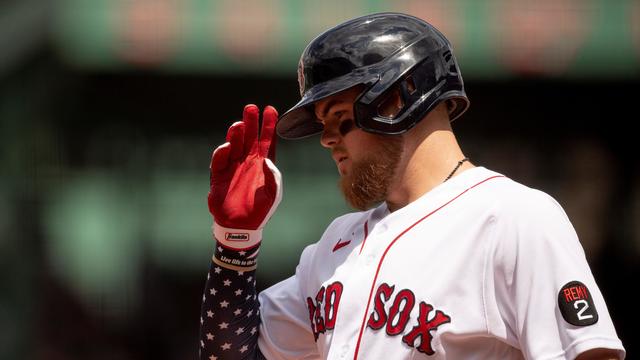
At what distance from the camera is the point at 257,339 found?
248 cm

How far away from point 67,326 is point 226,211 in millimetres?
4644

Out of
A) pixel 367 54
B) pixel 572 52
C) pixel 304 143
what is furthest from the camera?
pixel 304 143

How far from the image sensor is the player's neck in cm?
227

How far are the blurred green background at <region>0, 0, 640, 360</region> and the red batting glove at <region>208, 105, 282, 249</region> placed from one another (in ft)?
13.6

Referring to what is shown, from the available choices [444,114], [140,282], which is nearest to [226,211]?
[444,114]

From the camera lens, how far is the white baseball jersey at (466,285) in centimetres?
193

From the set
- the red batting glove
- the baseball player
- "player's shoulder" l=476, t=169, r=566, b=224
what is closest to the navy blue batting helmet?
the baseball player

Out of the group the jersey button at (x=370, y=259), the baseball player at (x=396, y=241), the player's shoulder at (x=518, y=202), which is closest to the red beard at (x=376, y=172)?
the baseball player at (x=396, y=241)

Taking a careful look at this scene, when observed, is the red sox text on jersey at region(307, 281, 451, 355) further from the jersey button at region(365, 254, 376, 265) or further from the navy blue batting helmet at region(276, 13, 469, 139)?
the navy blue batting helmet at region(276, 13, 469, 139)

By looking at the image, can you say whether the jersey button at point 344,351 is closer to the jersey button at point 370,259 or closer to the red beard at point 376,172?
the jersey button at point 370,259

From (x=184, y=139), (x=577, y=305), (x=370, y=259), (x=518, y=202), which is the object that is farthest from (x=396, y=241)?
(x=184, y=139)

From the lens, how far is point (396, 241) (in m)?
2.20

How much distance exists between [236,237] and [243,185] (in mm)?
118

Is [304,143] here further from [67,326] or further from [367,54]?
[367,54]
